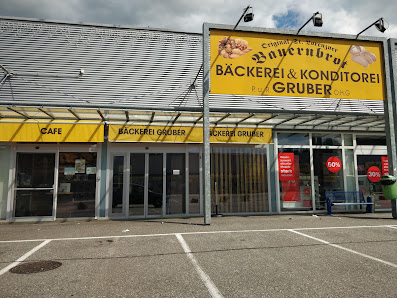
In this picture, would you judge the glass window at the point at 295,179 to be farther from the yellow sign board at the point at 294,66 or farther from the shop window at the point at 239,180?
the yellow sign board at the point at 294,66

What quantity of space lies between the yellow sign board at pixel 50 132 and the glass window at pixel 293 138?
733 cm

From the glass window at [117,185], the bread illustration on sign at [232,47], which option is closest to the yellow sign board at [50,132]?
the glass window at [117,185]

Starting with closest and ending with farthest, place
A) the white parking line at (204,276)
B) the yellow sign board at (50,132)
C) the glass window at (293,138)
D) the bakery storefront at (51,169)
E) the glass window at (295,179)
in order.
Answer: the white parking line at (204,276)
the yellow sign board at (50,132)
the bakery storefront at (51,169)
the glass window at (295,179)
the glass window at (293,138)

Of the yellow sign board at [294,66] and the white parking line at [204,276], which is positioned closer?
the white parking line at [204,276]

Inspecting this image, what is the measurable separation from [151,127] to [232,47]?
412cm

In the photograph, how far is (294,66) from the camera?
1046 centimetres

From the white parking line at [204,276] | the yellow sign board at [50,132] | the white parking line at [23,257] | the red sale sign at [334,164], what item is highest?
the yellow sign board at [50,132]

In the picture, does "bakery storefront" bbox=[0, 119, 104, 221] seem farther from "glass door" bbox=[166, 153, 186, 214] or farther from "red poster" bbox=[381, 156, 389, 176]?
"red poster" bbox=[381, 156, 389, 176]

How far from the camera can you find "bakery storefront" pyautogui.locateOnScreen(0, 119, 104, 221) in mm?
10344

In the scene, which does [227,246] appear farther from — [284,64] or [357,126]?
[357,126]

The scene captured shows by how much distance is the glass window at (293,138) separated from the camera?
1250 cm

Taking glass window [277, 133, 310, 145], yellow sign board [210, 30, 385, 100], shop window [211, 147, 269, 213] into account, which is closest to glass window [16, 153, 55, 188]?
shop window [211, 147, 269, 213]

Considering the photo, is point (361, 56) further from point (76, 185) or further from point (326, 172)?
point (76, 185)

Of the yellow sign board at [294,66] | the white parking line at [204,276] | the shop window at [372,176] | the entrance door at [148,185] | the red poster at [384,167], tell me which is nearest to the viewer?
the white parking line at [204,276]
